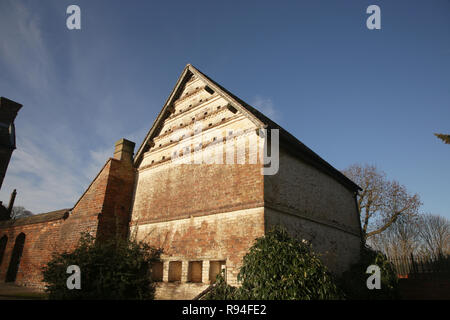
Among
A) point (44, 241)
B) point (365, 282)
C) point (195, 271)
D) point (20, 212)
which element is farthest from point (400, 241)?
point (20, 212)

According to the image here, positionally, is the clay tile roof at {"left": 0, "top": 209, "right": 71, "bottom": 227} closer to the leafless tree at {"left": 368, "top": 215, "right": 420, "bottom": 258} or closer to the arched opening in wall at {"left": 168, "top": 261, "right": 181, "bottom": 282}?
the arched opening in wall at {"left": 168, "top": 261, "right": 181, "bottom": 282}

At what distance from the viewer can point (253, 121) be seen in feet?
29.2

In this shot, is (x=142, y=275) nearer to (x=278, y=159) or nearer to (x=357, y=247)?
(x=278, y=159)

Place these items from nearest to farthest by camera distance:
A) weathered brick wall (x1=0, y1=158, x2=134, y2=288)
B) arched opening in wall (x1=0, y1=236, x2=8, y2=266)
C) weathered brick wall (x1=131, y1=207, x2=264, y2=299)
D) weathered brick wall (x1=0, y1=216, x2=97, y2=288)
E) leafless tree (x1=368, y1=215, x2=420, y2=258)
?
weathered brick wall (x1=131, y1=207, x2=264, y2=299) → weathered brick wall (x1=0, y1=158, x2=134, y2=288) → weathered brick wall (x1=0, y1=216, x2=97, y2=288) → arched opening in wall (x1=0, y1=236, x2=8, y2=266) → leafless tree (x1=368, y1=215, x2=420, y2=258)

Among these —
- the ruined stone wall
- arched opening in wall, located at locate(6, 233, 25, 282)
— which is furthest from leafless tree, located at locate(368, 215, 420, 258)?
arched opening in wall, located at locate(6, 233, 25, 282)

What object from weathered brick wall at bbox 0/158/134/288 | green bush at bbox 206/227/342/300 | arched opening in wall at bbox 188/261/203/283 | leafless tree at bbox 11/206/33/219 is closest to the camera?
green bush at bbox 206/227/342/300

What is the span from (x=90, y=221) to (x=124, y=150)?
3741 millimetres

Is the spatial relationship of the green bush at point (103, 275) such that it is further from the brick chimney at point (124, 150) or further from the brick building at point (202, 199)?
the brick chimney at point (124, 150)

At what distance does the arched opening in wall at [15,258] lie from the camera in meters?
14.9

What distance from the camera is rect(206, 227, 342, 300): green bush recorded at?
20.8ft

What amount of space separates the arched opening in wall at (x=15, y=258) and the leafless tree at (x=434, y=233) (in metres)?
46.7

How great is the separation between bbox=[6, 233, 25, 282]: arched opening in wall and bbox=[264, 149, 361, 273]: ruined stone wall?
15170mm

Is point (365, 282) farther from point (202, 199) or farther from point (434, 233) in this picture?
point (434, 233)
